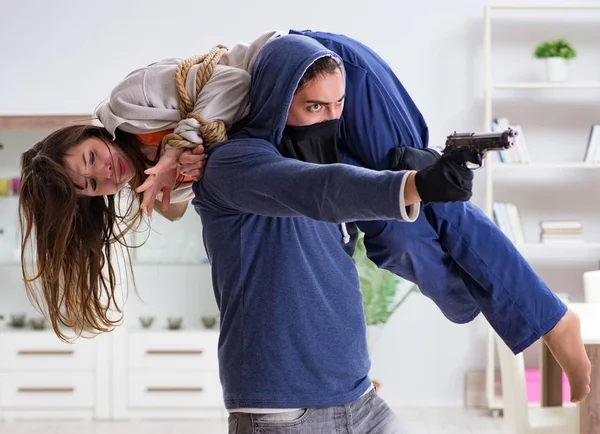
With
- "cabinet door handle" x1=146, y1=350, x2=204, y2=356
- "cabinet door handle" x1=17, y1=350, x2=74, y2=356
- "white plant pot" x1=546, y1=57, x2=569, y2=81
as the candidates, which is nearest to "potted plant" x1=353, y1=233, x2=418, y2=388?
"cabinet door handle" x1=146, y1=350, x2=204, y2=356

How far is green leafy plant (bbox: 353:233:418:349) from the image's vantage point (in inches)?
180

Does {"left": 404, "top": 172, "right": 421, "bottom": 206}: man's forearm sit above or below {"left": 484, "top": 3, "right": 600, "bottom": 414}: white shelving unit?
above

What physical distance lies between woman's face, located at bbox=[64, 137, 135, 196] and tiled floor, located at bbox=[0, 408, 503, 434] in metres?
2.85

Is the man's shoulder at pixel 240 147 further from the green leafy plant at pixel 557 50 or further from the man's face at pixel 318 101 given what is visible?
the green leafy plant at pixel 557 50

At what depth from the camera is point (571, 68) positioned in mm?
4934

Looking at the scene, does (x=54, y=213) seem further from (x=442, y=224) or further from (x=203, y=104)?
(x=442, y=224)

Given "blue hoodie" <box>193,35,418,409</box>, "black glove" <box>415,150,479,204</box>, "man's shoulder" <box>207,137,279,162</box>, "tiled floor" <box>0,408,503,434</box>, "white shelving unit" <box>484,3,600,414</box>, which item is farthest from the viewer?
"white shelving unit" <box>484,3,600,414</box>

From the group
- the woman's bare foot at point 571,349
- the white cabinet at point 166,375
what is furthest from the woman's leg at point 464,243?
the white cabinet at point 166,375

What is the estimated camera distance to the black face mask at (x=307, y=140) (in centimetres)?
158

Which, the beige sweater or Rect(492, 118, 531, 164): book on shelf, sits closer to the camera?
Answer: the beige sweater

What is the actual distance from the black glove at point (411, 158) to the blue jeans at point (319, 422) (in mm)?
453

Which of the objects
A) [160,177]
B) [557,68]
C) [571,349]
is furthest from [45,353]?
[571,349]

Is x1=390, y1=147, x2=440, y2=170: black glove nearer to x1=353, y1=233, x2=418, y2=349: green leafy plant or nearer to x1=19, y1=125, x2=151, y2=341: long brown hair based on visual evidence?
x1=19, y1=125, x2=151, y2=341: long brown hair

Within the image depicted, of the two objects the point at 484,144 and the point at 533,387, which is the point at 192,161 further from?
the point at 533,387
